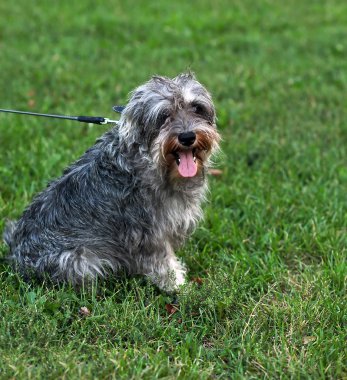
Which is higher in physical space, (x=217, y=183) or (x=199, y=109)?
(x=199, y=109)

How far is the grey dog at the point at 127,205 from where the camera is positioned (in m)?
4.32

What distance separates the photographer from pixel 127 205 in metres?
4.58

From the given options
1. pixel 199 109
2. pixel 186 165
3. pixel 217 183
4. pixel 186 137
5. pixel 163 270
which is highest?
pixel 199 109

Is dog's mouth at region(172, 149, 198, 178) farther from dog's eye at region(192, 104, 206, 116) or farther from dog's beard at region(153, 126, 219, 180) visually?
dog's eye at region(192, 104, 206, 116)

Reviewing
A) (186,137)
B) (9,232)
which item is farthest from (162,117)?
(9,232)

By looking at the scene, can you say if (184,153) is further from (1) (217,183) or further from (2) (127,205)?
(1) (217,183)

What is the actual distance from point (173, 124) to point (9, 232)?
5.70 ft

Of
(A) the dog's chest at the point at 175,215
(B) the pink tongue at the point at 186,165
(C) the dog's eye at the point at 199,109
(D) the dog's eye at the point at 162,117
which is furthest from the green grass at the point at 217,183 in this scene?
(D) the dog's eye at the point at 162,117

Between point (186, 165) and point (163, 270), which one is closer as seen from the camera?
point (186, 165)

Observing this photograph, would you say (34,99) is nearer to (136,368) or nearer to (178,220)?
(178,220)

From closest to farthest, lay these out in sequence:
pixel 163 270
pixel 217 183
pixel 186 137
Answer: pixel 186 137 < pixel 163 270 < pixel 217 183

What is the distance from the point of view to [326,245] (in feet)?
17.3

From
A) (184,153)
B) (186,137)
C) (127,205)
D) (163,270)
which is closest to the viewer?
(186,137)

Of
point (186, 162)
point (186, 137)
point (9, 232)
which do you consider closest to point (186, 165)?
point (186, 162)
